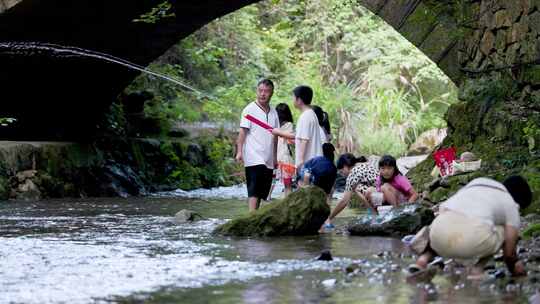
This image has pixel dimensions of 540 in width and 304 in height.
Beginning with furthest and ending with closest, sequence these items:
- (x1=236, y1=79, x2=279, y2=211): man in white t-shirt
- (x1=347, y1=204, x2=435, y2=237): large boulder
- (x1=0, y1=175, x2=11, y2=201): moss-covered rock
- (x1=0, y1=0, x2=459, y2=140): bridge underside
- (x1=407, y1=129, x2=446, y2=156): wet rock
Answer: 1. (x1=407, y1=129, x2=446, y2=156): wet rock
2. (x1=0, y1=175, x2=11, y2=201): moss-covered rock
3. (x1=0, y1=0, x2=459, y2=140): bridge underside
4. (x1=236, y1=79, x2=279, y2=211): man in white t-shirt
5. (x1=347, y1=204, x2=435, y2=237): large boulder

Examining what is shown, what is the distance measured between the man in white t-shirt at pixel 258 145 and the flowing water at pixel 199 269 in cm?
66

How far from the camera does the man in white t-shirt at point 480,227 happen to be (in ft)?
21.5

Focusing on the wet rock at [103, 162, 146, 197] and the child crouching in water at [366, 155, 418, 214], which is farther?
the wet rock at [103, 162, 146, 197]

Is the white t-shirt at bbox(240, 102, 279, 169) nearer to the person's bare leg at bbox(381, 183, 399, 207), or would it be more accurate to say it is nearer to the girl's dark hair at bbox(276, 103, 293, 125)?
the girl's dark hair at bbox(276, 103, 293, 125)

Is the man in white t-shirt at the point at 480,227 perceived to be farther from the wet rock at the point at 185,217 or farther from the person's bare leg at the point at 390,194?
the wet rock at the point at 185,217

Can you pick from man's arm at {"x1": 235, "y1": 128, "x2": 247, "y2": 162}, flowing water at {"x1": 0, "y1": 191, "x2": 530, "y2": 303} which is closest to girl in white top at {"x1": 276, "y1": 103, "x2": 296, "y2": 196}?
man's arm at {"x1": 235, "y1": 128, "x2": 247, "y2": 162}

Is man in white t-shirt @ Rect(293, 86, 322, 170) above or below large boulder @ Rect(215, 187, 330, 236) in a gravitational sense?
above

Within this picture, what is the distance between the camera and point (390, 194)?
35.9ft

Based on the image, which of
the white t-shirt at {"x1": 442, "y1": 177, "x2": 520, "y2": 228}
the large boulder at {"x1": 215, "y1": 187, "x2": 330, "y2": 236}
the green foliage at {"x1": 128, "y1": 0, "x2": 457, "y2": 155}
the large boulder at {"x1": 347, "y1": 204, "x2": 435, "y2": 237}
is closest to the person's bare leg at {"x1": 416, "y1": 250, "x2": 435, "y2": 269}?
the white t-shirt at {"x1": 442, "y1": 177, "x2": 520, "y2": 228}

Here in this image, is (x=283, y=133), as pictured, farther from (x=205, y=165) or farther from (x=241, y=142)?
(x=205, y=165)

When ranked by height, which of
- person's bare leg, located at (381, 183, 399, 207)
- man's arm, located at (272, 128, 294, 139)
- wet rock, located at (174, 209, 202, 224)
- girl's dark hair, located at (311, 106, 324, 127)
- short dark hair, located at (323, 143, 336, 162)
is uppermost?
girl's dark hair, located at (311, 106, 324, 127)

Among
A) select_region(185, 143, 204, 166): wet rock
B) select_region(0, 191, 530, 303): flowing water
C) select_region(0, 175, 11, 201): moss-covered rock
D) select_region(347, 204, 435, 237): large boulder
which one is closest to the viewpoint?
select_region(0, 191, 530, 303): flowing water

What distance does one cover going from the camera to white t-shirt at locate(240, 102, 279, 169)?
11.4 metres

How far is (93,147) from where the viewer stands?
834 inches
